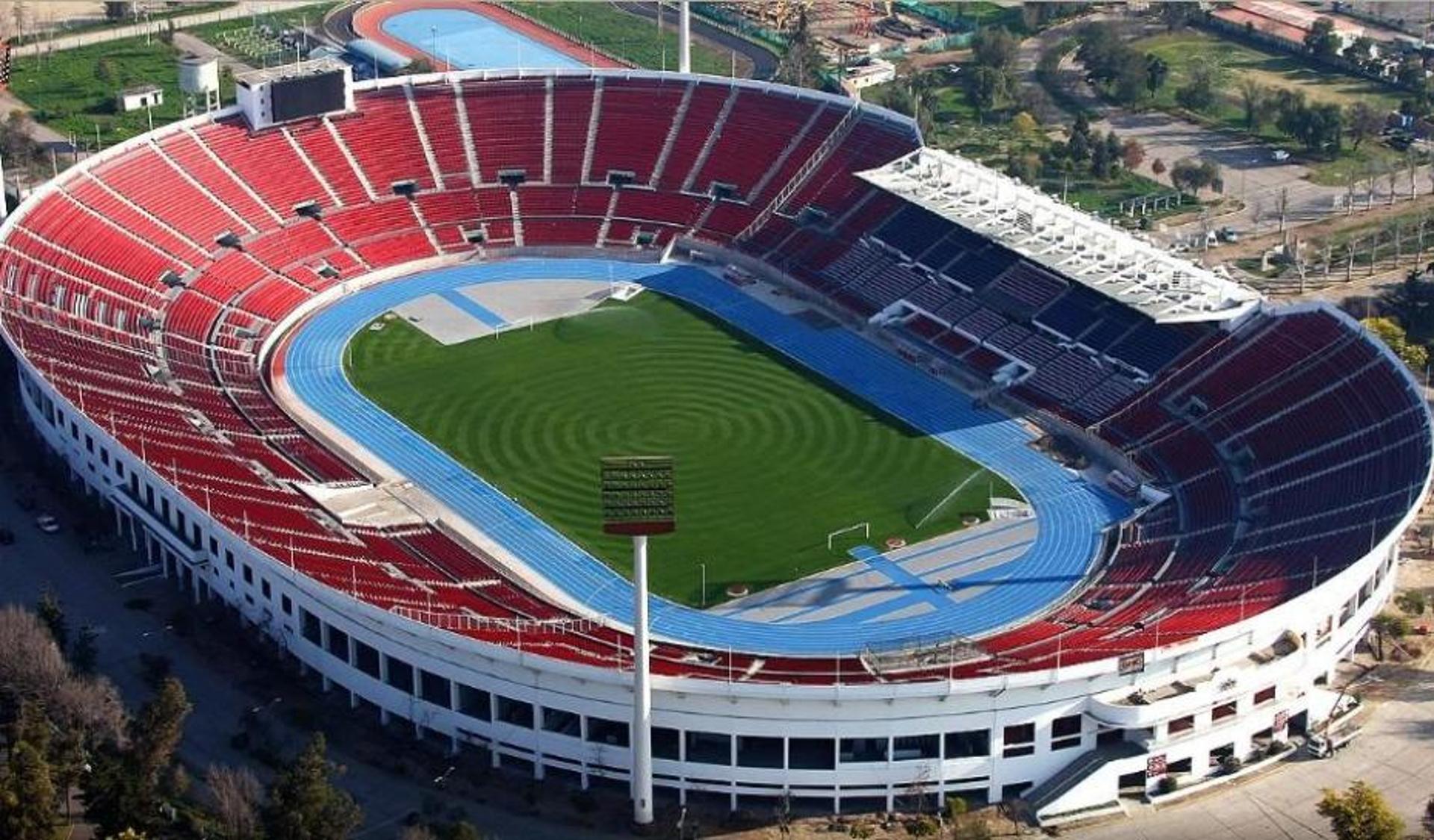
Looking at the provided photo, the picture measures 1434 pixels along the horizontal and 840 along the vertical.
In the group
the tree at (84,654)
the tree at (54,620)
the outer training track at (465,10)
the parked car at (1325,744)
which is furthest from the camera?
the outer training track at (465,10)

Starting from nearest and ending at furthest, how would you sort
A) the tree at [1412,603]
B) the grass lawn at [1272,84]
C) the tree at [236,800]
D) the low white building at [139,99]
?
the tree at [236,800]
the tree at [1412,603]
the grass lawn at [1272,84]
the low white building at [139,99]

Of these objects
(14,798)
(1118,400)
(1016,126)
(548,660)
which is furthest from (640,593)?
(1016,126)

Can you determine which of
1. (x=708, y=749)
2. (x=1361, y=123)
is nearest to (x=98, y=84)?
(x=1361, y=123)

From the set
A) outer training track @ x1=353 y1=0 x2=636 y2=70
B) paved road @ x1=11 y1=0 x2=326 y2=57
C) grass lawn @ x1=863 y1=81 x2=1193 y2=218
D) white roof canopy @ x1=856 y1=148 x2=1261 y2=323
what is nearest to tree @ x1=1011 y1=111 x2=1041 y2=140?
grass lawn @ x1=863 y1=81 x2=1193 y2=218

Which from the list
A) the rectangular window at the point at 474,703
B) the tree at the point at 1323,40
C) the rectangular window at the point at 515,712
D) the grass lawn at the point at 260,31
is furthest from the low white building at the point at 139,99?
the rectangular window at the point at 515,712

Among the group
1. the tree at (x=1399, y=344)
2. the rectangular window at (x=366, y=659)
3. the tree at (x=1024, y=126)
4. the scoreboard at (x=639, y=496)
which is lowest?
the rectangular window at (x=366, y=659)

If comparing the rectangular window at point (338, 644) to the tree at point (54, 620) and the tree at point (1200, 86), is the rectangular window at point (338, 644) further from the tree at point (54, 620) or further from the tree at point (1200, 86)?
the tree at point (1200, 86)

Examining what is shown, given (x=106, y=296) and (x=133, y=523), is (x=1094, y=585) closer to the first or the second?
(x=133, y=523)
